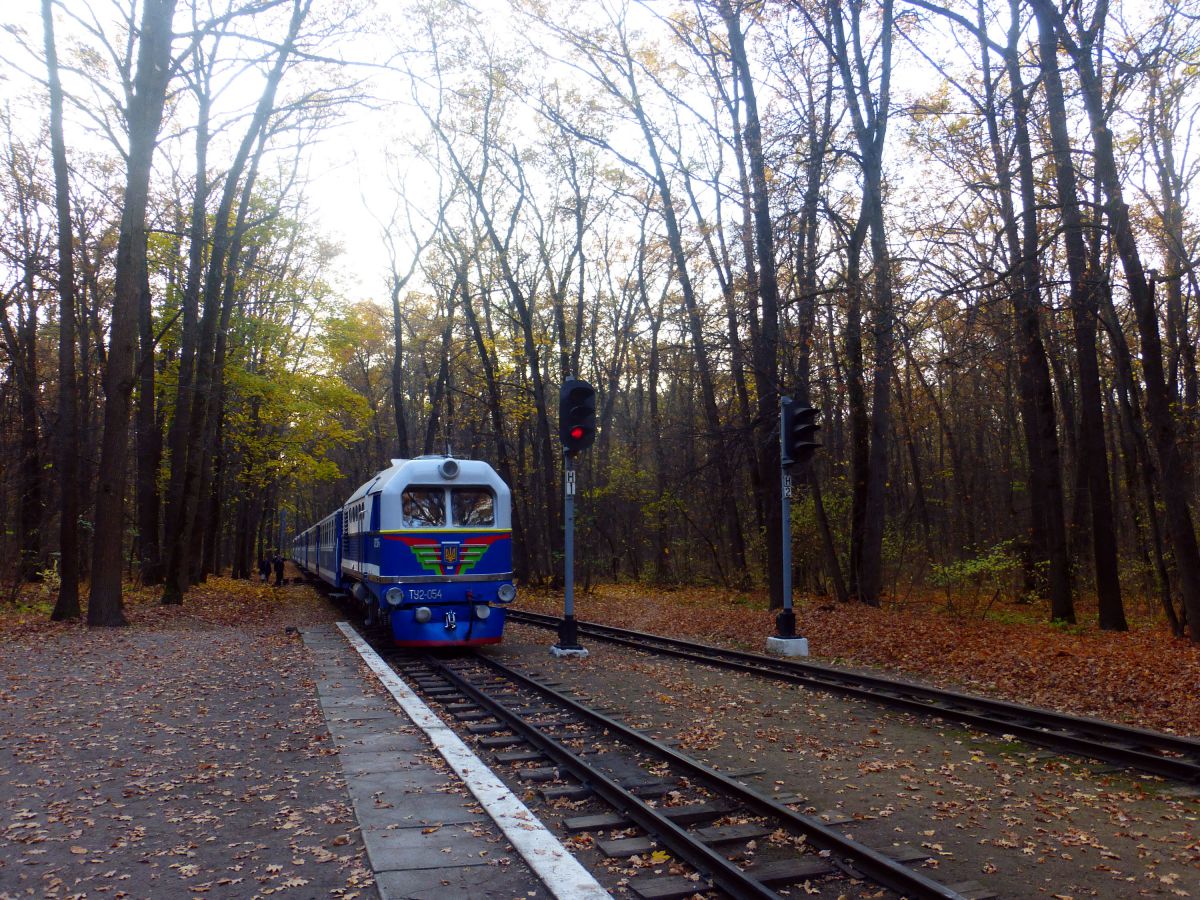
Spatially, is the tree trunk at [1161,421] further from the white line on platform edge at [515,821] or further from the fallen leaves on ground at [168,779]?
the fallen leaves on ground at [168,779]

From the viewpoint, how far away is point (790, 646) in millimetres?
12523

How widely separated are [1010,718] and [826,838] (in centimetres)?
420

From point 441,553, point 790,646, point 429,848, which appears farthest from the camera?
point 441,553

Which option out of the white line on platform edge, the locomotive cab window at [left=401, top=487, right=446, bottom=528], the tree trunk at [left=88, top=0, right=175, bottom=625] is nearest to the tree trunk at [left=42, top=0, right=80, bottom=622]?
the tree trunk at [left=88, top=0, right=175, bottom=625]

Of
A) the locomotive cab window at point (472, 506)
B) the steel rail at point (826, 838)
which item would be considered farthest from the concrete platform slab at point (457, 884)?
the locomotive cab window at point (472, 506)

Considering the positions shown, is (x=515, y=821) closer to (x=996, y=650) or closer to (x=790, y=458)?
(x=790, y=458)

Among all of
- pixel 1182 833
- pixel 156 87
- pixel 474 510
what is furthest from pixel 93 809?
pixel 156 87

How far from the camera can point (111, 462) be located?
1512 centimetres

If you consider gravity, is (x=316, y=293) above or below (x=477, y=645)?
above

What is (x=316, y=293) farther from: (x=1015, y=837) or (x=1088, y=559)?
(x=1015, y=837)

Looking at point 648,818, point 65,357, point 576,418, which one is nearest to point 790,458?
point 576,418

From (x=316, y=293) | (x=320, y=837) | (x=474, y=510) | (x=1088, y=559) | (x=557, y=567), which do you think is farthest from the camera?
(x=316, y=293)

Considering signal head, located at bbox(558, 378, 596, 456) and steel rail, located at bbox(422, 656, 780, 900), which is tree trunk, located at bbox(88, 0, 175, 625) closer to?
signal head, located at bbox(558, 378, 596, 456)

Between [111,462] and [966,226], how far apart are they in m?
15.3
